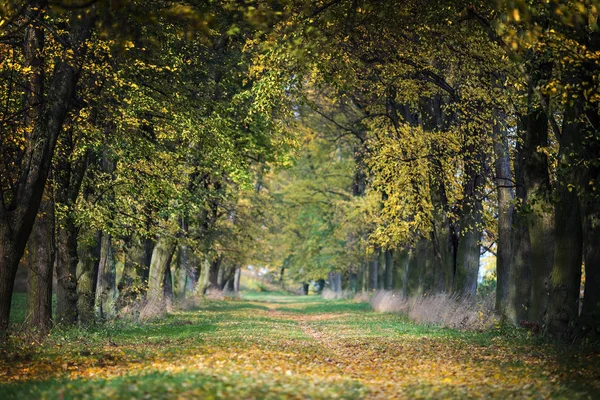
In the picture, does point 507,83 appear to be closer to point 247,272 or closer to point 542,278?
point 542,278

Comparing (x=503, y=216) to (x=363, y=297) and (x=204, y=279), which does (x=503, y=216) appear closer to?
(x=363, y=297)

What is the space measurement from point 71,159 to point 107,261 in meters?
7.75

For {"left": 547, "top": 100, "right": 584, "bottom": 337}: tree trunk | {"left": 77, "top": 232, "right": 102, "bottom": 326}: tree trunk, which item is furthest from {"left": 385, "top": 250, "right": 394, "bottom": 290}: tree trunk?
{"left": 547, "top": 100, "right": 584, "bottom": 337}: tree trunk

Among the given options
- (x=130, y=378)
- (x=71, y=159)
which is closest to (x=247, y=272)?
(x=71, y=159)

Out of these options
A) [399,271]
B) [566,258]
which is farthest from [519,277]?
[399,271]

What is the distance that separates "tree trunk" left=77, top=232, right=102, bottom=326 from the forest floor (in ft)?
7.77

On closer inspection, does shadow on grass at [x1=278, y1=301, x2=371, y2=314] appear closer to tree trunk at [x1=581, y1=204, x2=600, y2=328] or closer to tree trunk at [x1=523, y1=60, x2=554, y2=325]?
tree trunk at [x1=523, y1=60, x2=554, y2=325]

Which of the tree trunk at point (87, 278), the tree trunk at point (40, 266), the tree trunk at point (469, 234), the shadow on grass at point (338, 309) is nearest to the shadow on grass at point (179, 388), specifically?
the tree trunk at point (40, 266)

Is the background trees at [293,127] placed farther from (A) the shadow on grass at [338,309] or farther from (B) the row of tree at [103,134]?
(A) the shadow on grass at [338,309]

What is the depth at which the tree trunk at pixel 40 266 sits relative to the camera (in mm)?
18453

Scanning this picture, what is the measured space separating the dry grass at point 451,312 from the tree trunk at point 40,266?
11700 mm

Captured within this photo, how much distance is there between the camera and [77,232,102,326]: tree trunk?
2216cm

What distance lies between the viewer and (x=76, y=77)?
16.6 metres

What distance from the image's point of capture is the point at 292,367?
39.7 ft
